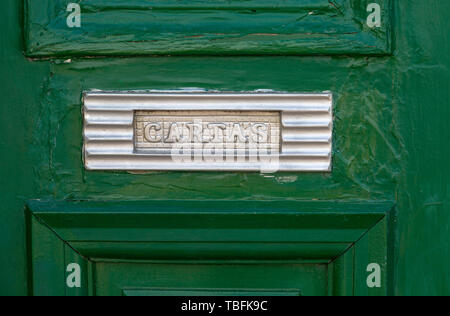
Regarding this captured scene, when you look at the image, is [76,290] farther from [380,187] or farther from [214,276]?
[380,187]

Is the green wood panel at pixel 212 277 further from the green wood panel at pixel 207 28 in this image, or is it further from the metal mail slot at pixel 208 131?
the green wood panel at pixel 207 28

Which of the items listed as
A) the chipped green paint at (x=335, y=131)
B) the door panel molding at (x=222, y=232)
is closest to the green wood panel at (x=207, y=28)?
the chipped green paint at (x=335, y=131)

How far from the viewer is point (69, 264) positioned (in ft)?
3.64

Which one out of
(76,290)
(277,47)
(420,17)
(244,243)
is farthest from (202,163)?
(420,17)

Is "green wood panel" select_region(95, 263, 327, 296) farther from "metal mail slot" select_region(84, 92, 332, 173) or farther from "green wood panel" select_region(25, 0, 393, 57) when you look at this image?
"green wood panel" select_region(25, 0, 393, 57)

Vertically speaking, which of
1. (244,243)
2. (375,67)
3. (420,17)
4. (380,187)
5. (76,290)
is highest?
(420,17)

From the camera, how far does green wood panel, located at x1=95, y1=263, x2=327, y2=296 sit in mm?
1116

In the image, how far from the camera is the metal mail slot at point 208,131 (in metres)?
1.08

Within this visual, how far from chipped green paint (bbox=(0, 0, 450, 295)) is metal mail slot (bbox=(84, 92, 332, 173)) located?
0.02 meters

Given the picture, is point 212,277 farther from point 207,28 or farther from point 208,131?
point 207,28

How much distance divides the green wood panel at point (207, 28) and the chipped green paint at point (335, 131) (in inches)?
1.0

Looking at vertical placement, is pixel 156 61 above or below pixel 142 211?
above

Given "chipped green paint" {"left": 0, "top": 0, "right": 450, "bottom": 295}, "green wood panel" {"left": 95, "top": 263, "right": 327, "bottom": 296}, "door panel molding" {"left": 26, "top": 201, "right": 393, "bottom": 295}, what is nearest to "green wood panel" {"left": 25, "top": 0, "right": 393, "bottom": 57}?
"chipped green paint" {"left": 0, "top": 0, "right": 450, "bottom": 295}

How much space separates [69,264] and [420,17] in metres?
0.93
